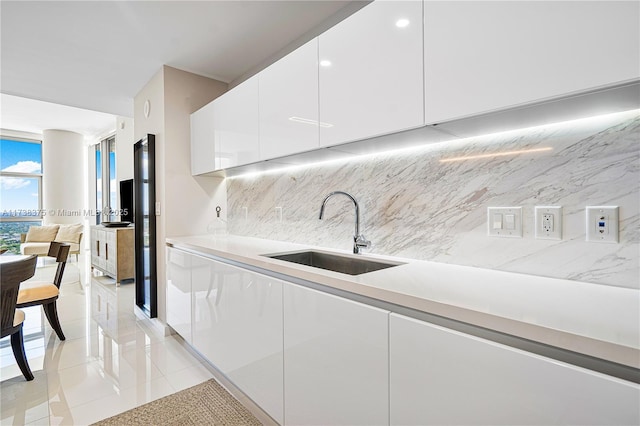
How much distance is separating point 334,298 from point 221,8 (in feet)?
6.54

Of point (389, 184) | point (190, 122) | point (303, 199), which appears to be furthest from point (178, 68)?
point (389, 184)

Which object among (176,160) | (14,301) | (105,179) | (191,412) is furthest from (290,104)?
(105,179)

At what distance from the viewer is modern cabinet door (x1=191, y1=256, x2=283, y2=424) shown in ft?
4.89

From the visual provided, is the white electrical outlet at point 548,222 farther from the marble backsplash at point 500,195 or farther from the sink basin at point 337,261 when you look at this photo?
the sink basin at point 337,261

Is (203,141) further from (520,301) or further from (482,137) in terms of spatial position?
(520,301)

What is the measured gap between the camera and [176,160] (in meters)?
2.82

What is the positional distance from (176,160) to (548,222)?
111 inches

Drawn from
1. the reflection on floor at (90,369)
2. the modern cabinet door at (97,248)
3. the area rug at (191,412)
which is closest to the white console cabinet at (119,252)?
the modern cabinet door at (97,248)

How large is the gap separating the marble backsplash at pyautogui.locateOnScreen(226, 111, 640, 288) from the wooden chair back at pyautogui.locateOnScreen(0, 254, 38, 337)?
1870mm

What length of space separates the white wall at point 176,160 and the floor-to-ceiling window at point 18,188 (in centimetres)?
655

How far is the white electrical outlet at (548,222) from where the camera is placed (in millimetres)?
1114

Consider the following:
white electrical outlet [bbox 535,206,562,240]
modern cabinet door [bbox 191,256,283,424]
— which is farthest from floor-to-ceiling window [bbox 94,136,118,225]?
white electrical outlet [bbox 535,206,562,240]

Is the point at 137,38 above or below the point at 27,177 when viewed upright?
above

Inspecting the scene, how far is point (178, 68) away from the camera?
2.83 meters
